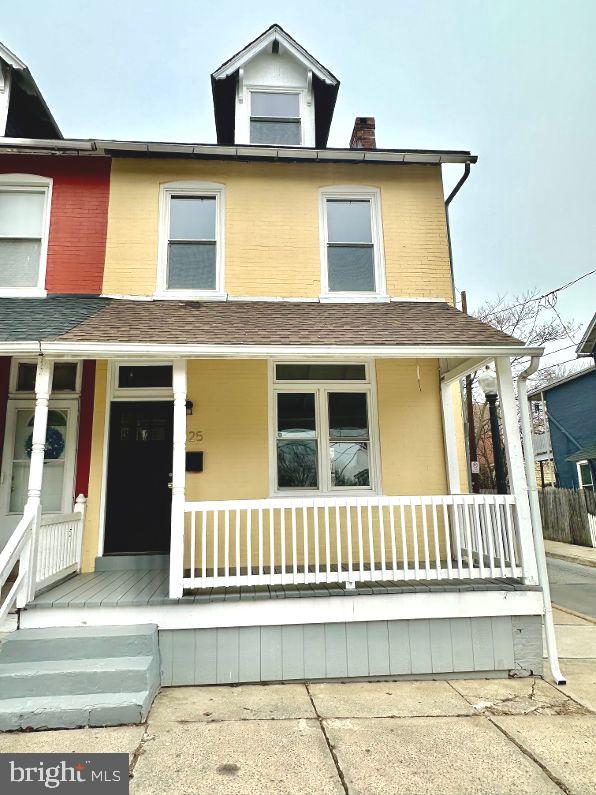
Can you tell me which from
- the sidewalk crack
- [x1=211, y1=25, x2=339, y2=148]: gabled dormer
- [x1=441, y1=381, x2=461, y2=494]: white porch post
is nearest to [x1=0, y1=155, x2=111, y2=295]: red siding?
[x1=211, y1=25, x2=339, y2=148]: gabled dormer

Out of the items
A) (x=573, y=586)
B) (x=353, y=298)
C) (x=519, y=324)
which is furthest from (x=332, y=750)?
(x=519, y=324)

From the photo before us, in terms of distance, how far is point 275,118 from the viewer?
278 inches

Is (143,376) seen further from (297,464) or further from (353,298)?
(353,298)

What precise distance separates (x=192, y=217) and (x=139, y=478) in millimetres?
3658

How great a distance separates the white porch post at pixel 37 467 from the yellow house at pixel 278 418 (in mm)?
20

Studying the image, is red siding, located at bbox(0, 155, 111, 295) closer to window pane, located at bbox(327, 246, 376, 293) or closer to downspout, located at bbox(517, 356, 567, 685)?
window pane, located at bbox(327, 246, 376, 293)

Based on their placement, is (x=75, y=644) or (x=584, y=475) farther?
(x=584, y=475)

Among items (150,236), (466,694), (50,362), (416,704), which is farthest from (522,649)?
(150,236)

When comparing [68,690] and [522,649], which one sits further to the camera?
[522,649]

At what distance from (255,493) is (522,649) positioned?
3158 millimetres

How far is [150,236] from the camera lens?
622 centimetres

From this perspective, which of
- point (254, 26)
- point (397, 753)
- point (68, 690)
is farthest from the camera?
point (254, 26)

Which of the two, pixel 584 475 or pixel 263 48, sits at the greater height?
pixel 263 48

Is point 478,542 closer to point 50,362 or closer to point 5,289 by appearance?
point 50,362
